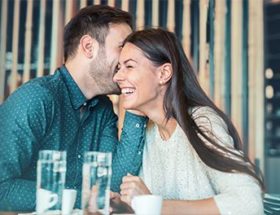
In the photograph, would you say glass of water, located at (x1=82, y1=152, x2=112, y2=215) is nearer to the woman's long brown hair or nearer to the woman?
the woman

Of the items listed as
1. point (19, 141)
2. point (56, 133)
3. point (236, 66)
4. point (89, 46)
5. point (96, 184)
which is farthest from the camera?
point (236, 66)

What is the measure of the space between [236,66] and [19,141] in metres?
0.73

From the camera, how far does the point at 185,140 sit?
3.84 feet

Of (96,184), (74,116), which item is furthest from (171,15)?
(96,184)

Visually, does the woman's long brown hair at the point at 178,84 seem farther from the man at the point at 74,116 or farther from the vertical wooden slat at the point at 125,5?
the vertical wooden slat at the point at 125,5

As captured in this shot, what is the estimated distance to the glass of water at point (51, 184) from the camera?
90cm

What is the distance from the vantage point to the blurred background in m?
1.43

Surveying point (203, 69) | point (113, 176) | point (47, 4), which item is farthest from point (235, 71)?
point (47, 4)

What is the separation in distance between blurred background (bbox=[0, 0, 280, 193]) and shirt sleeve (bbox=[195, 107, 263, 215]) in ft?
1.30

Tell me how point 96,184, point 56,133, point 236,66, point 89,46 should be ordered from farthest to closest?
point 236,66 < point 89,46 < point 56,133 < point 96,184

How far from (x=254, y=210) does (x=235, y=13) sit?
30.3 inches

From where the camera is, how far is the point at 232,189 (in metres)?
0.97

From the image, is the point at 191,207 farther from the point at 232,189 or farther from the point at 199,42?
the point at 199,42

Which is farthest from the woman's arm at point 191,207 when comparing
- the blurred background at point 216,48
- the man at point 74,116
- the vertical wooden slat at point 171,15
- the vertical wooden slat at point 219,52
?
the vertical wooden slat at point 171,15
